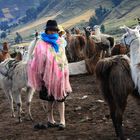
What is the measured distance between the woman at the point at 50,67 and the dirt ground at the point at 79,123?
451mm

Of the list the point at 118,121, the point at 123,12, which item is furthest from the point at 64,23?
the point at 118,121

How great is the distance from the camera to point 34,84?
8305 mm

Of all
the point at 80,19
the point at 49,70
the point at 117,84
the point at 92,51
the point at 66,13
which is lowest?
the point at 80,19

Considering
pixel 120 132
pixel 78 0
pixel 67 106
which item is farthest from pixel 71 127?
pixel 78 0

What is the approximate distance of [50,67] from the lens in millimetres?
8180

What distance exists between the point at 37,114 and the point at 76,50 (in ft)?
29.9

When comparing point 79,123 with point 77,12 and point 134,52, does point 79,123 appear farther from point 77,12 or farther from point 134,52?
point 77,12

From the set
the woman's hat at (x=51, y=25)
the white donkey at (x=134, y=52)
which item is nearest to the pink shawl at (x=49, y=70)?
the woman's hat at (x=51, y=25)

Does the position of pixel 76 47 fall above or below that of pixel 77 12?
above

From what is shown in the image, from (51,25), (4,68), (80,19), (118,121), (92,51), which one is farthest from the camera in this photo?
(80,19)

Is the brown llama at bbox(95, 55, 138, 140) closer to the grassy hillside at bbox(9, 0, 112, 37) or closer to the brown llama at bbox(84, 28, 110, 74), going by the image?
the brown llama at bbox(84, 28, 110, 74)

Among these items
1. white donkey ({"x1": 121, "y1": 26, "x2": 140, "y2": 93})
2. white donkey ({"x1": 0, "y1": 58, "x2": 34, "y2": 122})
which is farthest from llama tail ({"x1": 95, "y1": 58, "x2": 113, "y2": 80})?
white donkey ({"x1": 0, "y1": 58, "x2": 34, "y2": 122})

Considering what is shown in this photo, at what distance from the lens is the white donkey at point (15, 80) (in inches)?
367

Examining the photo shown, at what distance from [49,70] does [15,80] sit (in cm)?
150
